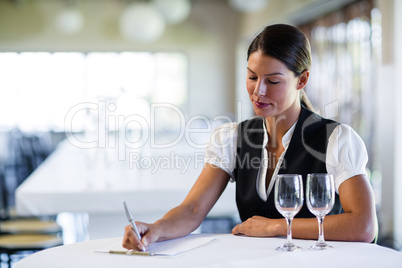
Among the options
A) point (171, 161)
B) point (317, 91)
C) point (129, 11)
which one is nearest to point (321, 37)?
point (317, 91)

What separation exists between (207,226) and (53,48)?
7.27m

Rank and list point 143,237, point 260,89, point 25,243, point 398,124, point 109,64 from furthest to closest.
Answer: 1. point 109,64
2. point 398,124
3. point 25,243
4. point 260,89
5. point 143,237

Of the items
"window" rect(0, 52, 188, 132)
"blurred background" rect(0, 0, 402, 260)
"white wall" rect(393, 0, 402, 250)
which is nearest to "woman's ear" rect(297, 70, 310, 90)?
"white wall" rect(393, 0, 402, 250)

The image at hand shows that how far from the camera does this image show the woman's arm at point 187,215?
164 centimetres

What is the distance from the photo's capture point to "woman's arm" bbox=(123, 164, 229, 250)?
5.38 ft

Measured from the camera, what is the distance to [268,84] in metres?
1.77

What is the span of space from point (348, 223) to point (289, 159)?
30cm

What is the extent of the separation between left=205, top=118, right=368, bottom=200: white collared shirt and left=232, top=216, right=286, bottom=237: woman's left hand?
0.50 ft

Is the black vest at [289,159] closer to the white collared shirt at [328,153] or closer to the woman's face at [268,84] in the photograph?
the white collared shirt at [328,153]

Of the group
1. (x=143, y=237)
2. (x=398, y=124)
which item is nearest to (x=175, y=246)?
(x=143, y=237)

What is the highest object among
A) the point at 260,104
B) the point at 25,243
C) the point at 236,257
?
the point at 260,104

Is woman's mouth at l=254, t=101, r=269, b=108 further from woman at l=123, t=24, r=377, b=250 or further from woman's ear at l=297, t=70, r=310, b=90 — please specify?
woman's ear at l=297, t=70, r=310, b=90

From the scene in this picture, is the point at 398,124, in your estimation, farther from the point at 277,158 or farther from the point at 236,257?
the point at 236,257

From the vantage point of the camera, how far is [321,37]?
7.09m
